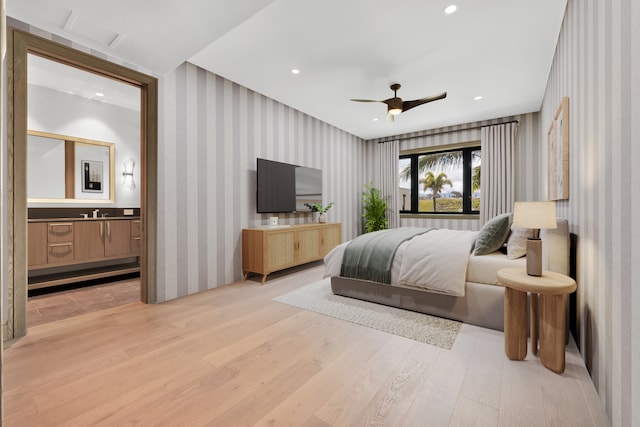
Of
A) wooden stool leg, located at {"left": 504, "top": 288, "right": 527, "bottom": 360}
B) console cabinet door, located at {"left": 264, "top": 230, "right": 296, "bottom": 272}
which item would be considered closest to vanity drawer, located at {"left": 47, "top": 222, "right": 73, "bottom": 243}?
console cabinet door, located at {"left": 264, "top": 230, "right": 296, "bottom": 272}

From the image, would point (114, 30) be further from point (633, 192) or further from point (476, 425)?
point (476, 425)

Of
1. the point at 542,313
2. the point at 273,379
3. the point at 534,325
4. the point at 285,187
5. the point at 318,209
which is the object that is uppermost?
the point at 285,187

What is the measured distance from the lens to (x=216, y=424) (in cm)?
167

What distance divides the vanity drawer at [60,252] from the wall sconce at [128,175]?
1.23 metres

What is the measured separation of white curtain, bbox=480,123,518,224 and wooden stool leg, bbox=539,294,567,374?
145 inches

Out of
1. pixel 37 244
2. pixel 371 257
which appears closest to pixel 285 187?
pixel 371 257

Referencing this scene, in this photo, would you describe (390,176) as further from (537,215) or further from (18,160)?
(18,160)

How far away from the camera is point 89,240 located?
4211 mm

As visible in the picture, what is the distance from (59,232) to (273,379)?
3569 millimetres

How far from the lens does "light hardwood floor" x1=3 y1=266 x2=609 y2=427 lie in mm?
1720

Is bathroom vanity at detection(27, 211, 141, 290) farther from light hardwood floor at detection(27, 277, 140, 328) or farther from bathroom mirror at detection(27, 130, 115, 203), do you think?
bathroom mirror at detection(27, 130, 115, 203)

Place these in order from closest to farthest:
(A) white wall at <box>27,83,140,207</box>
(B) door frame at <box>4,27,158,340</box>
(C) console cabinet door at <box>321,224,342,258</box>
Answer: (B) door frame at <box>4,27,158,340</box>, (A) white wall at <box>27,83,140,207</box>, (C) console cabinet door at <box>321,224,342,258</box>

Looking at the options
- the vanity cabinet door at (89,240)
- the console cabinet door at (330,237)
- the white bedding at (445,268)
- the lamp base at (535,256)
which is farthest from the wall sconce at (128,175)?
the lamp base at (535,256)

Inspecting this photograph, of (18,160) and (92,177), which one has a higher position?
(92,177)
